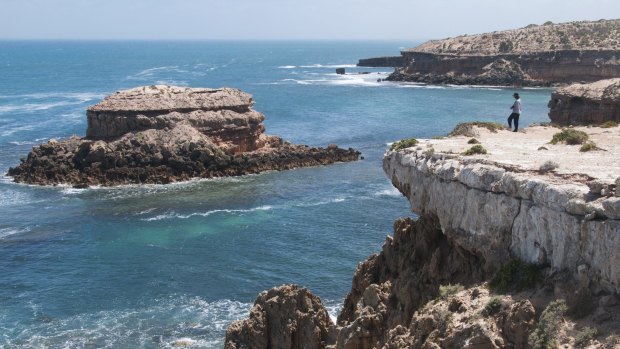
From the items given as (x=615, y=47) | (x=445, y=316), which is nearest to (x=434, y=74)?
(x=615, y=47)

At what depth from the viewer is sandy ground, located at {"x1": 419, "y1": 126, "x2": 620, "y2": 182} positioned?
1467 cm

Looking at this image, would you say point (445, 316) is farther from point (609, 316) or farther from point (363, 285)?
point (363, 285)

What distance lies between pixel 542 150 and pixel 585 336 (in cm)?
750

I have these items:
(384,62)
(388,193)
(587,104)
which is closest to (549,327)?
(587,104)

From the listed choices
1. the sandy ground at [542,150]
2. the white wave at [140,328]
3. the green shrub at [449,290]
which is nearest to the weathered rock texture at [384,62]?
the white wave at [140,328]

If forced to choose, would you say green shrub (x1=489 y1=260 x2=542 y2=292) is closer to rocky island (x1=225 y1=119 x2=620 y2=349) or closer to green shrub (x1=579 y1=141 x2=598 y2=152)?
rocky island (x1=225 y1=119 x2=620 y2=349)

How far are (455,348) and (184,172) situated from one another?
46.4m

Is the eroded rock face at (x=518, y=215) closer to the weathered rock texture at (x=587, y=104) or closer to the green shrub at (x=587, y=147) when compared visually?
the green shrub at (x=587, y=147)

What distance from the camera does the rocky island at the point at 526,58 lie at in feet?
399

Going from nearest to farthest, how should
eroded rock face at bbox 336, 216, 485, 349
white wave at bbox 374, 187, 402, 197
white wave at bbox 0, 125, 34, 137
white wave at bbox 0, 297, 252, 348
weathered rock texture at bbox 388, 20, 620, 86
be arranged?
eroded rock face at bbox 336, 216, 485, 349 → white wave at bbox 0, 297, 252, 348 → white wave at bbox 374, 187, 402, 197 → white wave at bbox 0, 125, 34, 137 → weathered rock texture at bbox 388, 20, 620, 86

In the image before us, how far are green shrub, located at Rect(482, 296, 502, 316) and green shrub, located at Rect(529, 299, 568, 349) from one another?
1068 mm

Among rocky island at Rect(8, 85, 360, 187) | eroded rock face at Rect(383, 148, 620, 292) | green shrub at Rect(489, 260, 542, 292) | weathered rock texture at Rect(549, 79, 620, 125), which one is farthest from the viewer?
rocky island at Rect(8, 85, 360, 187)

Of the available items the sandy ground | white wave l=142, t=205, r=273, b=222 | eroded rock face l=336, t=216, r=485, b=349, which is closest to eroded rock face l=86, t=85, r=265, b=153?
white wave l=142, t=205, r=273, b=222

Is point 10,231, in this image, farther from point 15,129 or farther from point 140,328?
A: point 15,129
